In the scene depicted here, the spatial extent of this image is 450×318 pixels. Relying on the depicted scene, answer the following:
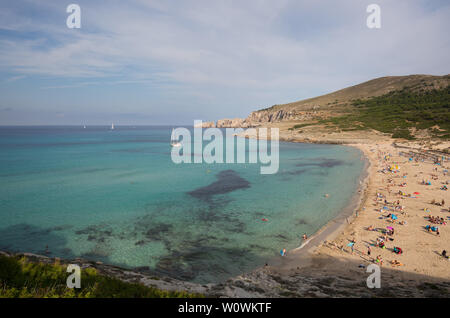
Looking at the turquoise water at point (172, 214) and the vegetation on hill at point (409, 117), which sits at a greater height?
the vegetation on hill at point (409, 117)

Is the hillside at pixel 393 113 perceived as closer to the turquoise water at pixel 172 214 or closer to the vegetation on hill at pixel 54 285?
the turquoise water at pixel 172 214

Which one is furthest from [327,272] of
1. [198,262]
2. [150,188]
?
[150,188]

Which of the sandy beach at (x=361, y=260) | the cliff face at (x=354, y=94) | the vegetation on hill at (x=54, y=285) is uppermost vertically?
the cliff face at (x=354, y=94)

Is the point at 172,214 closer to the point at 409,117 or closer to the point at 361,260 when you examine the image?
the point at 361,260

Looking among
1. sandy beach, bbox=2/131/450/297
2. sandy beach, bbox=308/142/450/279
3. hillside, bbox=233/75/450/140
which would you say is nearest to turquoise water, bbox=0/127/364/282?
sandy beach, bbox=2/131/450/297

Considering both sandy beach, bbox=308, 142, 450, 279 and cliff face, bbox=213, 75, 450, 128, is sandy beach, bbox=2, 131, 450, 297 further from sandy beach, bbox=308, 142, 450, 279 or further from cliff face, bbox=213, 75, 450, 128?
cliff face, bbox=213, 75, 450, 128

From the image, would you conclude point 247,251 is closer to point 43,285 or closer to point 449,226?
point 43,285

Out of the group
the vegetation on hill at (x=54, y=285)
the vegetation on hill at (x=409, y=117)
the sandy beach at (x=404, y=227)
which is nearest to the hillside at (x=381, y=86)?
the vegetation on hill at (x=409, y=117)
